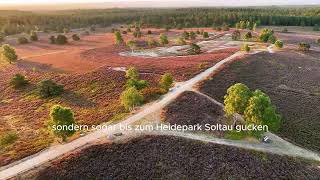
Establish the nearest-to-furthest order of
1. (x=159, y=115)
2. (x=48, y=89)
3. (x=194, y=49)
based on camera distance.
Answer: (x=159, y=115) → (x=48, y=89) → (x=194, y=49)

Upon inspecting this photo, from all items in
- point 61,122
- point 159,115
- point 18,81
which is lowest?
point 159,115

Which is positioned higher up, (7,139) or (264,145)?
(7,139)

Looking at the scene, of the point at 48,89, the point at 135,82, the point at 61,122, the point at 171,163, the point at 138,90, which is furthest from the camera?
the point at 48,89

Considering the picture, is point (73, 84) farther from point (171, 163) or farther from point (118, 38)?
point (118, 38)

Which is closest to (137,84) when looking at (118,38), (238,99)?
(238,99)

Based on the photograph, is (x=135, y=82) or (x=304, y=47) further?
(x=304, y=47)

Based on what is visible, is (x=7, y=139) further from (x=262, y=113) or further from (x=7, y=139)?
(x=262, y=113)

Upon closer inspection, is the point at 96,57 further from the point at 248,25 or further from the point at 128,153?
the point at 248,25
